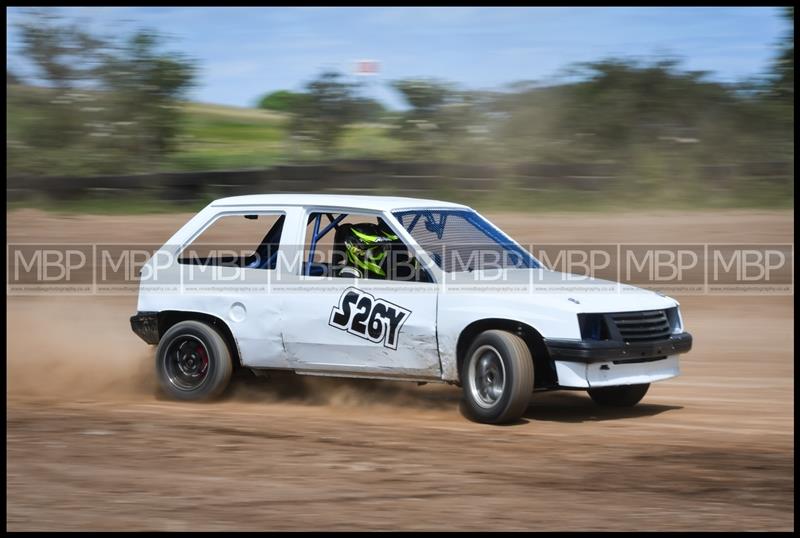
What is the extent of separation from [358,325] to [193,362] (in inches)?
64.5

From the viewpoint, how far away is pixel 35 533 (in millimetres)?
5191

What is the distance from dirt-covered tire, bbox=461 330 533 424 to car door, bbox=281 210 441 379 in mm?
287

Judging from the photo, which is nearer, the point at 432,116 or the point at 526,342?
the point at 526,342

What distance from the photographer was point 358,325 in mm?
8062

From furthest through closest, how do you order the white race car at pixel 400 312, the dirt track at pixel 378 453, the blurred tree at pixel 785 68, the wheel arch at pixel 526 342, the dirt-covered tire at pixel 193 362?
the blurred tree at pixel 785 68
the dirt-covered tire at pixel 193 362
the wheel arch at pixel 526 342
the white race car at pixel 400 312
the dirt track at pixel 378 453

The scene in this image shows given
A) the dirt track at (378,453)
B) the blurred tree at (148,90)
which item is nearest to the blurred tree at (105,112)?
the blurred tree at (148,90)

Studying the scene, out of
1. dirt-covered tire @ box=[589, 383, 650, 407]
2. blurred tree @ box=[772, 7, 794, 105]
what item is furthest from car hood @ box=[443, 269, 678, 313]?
blurred tree @ box=[772, 7, 794, 105]

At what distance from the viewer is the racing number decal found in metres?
7.93

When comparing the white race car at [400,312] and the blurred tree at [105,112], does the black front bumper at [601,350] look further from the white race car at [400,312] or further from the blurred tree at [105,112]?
the blurred tree at [105,112]

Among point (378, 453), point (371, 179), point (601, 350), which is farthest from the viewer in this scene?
point (371, 179)

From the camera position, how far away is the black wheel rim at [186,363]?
28.8ft

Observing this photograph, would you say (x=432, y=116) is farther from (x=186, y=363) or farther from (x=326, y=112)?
(x=186, y=363)

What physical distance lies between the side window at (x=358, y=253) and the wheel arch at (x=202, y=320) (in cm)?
90

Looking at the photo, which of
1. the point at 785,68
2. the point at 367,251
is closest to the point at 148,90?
the point at 785,68
